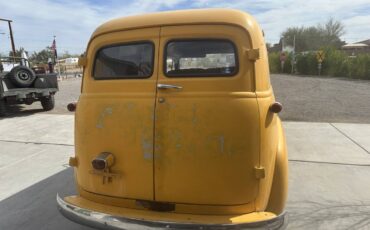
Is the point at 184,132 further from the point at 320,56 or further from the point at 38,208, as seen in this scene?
the point at 320,56

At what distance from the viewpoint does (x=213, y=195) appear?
2713mm

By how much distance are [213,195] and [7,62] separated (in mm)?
12671

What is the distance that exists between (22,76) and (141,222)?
986 cm

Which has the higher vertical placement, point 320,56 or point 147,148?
point 320,56

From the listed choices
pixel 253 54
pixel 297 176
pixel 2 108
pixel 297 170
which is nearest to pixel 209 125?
pixel 253 54

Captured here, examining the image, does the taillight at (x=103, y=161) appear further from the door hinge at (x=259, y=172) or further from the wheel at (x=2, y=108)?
the wheel at (x=2, y=108)

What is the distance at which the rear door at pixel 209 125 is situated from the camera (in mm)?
2627

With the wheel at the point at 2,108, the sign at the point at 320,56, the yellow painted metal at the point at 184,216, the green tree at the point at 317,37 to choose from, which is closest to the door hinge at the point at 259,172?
the yellow painted metal at the point at 184,216

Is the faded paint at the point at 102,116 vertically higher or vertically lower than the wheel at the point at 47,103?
higher

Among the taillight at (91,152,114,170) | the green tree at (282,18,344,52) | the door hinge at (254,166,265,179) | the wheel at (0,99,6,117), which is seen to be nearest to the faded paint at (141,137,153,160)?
the taillight at (91,152,114,170)

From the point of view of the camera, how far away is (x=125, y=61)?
3062 mm

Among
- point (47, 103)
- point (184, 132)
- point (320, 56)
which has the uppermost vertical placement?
point (320, 56)

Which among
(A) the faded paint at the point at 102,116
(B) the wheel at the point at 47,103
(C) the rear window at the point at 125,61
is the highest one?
(C) the rear window at the point at 125,61

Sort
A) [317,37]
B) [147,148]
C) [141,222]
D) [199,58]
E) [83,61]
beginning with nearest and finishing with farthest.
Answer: [141,222] < [147,148] < [199,58] < [83,61] < [317,37]
